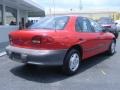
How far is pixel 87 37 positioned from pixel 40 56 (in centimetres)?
197

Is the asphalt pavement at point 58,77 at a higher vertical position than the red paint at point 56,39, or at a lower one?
lower

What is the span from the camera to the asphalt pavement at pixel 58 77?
6285 millimetres

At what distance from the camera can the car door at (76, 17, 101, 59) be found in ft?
25.8

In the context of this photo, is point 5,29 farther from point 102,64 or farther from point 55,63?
point 55,63

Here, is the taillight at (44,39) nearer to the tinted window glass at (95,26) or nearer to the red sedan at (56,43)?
the red sedan at (56,43)

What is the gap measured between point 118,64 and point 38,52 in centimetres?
318

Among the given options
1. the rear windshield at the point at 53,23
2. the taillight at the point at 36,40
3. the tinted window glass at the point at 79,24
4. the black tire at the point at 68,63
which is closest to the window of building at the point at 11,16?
the rear windshield at the point at 53,23

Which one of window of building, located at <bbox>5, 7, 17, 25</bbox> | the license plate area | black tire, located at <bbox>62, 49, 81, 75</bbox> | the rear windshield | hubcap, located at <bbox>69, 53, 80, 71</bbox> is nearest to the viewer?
the license plate area

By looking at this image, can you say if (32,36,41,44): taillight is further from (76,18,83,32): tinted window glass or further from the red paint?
(76,18,83,32): tinted window glass

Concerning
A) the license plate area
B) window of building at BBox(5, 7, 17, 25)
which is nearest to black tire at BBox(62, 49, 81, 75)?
the license plate area

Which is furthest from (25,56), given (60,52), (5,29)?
(5,29)

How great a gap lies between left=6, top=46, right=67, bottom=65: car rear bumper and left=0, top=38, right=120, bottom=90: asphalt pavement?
46 cm

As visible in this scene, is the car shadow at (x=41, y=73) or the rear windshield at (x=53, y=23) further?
the rear windshield at (x=53, y=23)

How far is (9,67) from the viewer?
8227 millimetres
